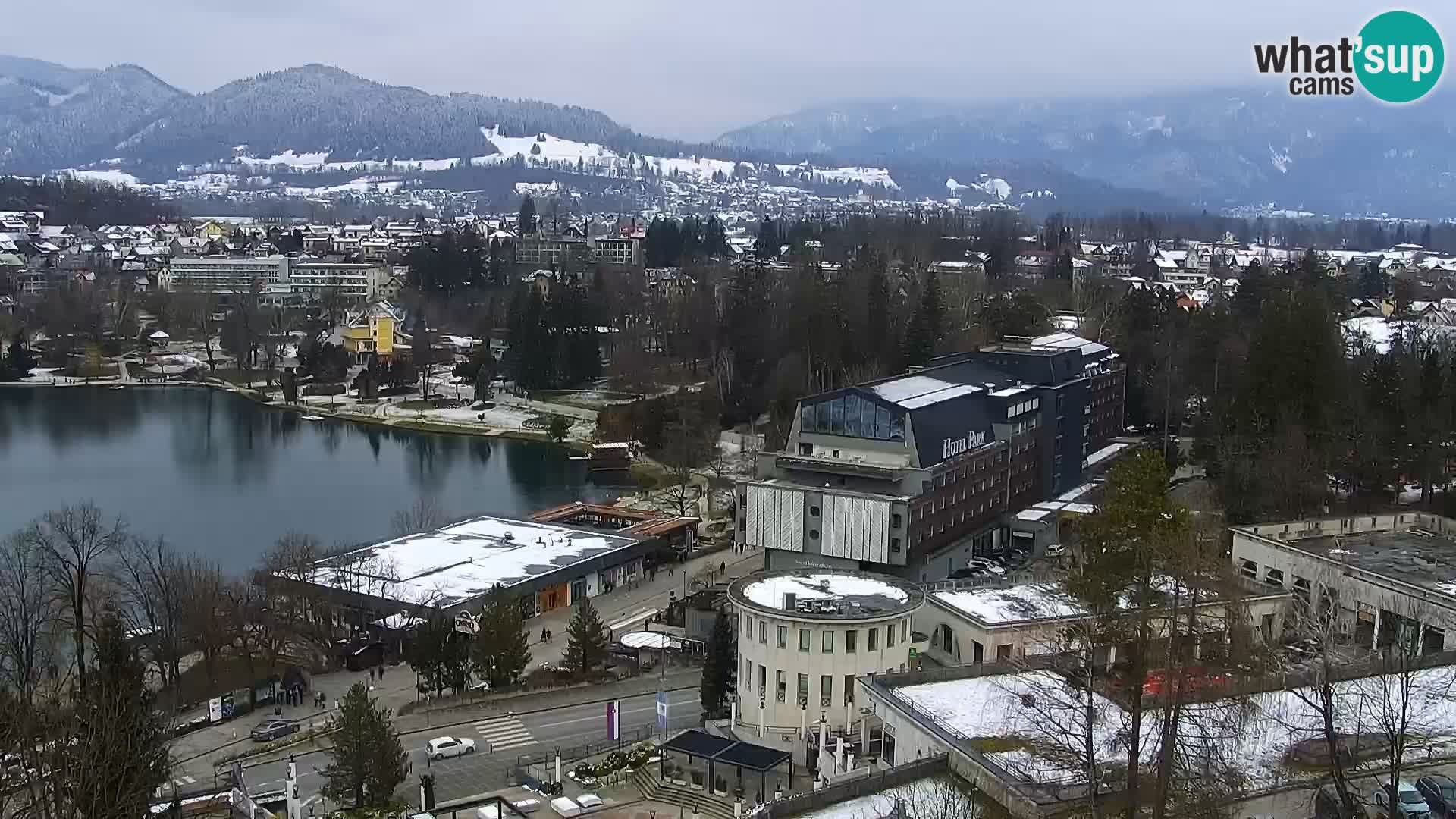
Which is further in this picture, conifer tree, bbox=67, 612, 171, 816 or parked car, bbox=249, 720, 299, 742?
parked car, bbox=249, 720, 299, 742

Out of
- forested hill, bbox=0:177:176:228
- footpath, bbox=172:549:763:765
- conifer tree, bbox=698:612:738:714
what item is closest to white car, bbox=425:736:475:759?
footpath, bbox=172:549:763:765

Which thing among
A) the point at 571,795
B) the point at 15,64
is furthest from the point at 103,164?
the point at 571,795

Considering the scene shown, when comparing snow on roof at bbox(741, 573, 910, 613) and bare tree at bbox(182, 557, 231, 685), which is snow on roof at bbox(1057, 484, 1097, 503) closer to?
snow on roof at bbox(741, 573, 910, 613)

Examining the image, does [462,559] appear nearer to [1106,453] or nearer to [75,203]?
[1106,453]

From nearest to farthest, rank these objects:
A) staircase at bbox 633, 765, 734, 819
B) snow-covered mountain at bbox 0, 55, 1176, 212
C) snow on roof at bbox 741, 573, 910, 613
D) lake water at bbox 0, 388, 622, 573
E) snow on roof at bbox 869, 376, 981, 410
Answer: staircase at bbox 633, 765, 734, 819 → snow on roof at bbox 741, 573, 910, 613 → snow on roof at bbox 869, 376, 981, 410 → lake water at bbox 0, 388, 622, 573 → snow-covered mountain at bbox 0, 55, 1176, 212

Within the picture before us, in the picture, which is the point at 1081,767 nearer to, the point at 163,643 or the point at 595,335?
the point at 163,643
